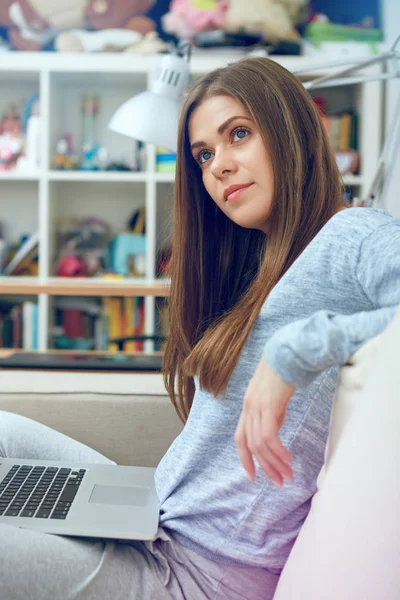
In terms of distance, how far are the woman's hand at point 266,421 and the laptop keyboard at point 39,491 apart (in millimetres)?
303

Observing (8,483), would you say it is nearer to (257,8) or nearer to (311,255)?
(311,255)

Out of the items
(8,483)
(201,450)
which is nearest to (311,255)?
(201,450)

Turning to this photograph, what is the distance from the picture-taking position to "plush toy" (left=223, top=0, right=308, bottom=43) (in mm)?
2758

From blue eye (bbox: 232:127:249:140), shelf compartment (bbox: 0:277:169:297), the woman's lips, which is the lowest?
shelf compartment (bbox: 0:277:169:297)

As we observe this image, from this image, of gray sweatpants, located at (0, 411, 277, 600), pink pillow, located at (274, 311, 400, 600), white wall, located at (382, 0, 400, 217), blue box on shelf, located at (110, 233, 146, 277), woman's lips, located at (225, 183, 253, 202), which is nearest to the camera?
pink pillow, located at (274, 311, 400, 600)

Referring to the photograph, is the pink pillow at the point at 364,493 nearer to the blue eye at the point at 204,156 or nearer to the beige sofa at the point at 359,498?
the beige sofa at the point at 359,498

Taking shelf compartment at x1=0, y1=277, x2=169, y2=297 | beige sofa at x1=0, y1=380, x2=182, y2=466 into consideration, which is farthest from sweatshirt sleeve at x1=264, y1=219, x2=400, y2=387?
shelf compartment at x1=0, y1=277, x2=169, y2=297

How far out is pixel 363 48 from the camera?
113 inches

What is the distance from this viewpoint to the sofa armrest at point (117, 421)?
1290 mm

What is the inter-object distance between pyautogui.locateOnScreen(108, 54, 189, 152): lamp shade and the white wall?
147 centimetres

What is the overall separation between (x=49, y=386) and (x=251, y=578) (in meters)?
0.70

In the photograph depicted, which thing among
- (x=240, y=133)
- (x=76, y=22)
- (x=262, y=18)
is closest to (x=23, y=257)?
(x=76, y=22)

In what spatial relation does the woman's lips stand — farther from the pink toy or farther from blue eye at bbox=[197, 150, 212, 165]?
the pink toy

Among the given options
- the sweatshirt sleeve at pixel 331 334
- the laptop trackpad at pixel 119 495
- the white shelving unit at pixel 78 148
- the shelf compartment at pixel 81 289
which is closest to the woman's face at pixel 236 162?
the sweatshirt sleeve at pixel 331 334
